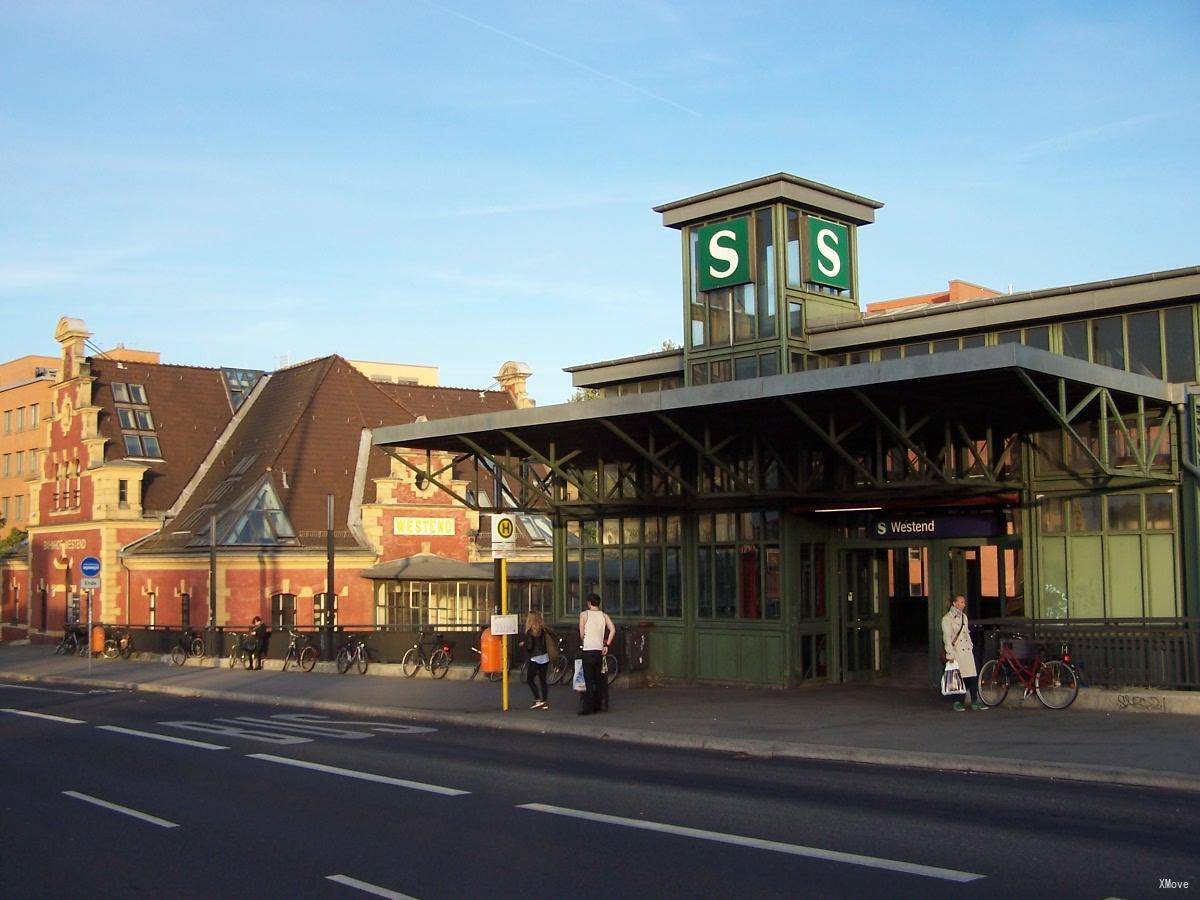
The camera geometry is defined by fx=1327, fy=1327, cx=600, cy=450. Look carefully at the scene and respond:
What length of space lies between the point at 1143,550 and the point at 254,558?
33847 mm

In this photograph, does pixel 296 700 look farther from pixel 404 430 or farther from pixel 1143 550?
pixel 1143 550

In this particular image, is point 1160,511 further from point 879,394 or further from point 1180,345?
point 879,394

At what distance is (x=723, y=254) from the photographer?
2377cm

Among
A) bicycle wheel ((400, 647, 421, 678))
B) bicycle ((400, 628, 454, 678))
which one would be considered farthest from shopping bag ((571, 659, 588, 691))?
bicycle wheel ((400, 647, 421, 678))

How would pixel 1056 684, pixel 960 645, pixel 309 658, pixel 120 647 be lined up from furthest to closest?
pixel 120 647
pixel 309 658
pixel 960 645
pixel 1056 684

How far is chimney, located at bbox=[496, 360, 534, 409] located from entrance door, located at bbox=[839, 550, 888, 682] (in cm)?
4099

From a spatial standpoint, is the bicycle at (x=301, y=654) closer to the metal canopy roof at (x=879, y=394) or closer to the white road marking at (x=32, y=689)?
the white road marking at (x=32, y=689)

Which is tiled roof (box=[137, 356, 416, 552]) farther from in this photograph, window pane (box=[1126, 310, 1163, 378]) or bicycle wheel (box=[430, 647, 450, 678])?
window pane (box=[1126, 310, 1163, 378])

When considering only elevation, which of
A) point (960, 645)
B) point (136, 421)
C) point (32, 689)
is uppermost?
point (136, 421)

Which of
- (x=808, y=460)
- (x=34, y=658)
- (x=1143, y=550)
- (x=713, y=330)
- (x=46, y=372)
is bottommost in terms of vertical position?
(x=34, y=658)

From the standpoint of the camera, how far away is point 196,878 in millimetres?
9086

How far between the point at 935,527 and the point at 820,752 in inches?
265

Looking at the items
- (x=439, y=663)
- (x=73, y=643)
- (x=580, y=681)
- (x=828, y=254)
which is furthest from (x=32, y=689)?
(x=828, y=254)

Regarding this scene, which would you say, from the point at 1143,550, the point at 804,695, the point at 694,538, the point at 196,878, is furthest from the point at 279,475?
the point at 196,878
